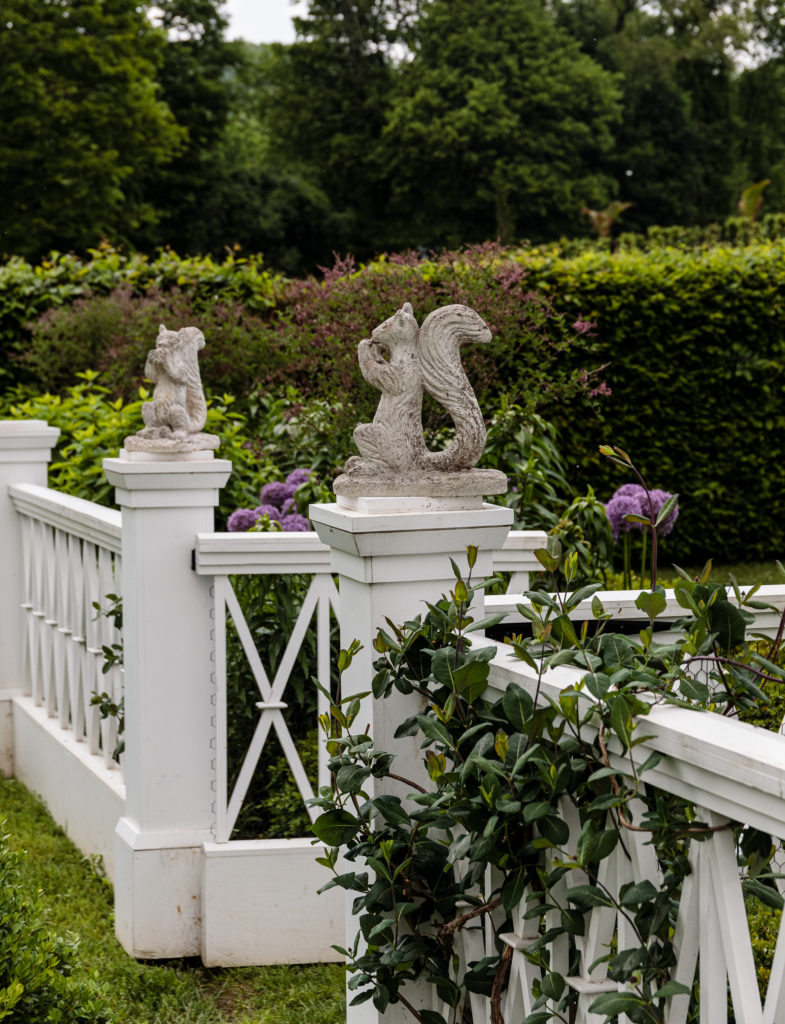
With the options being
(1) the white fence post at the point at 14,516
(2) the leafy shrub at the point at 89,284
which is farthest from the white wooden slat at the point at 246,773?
(2) the leafy shrub at the point at 89,284

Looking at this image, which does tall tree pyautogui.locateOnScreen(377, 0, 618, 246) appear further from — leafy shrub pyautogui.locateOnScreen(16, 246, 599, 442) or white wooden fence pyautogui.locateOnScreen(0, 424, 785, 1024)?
white wooden fence pyautogui.locateOnScreen(0, 424, 785, 1024)

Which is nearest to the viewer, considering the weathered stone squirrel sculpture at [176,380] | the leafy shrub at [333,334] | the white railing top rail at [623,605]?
the white railing top rail at [623,605]

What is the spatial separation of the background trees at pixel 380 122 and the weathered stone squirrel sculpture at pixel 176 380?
2465cm

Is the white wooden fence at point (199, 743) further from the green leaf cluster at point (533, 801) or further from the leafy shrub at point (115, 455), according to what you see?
the leafy shrub at point (115, 455)

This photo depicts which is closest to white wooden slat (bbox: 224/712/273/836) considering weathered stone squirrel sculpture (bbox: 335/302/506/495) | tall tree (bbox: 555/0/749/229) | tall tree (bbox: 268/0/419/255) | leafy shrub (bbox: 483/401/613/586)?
leafy shrub (bbox: 483/401/613/586)

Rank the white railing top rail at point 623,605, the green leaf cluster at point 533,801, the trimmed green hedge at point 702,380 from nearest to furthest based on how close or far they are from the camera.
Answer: the green leaf cluster at point 533,801
the white railing top rail at point 623,605
the trimmed green hedge at point 702,380

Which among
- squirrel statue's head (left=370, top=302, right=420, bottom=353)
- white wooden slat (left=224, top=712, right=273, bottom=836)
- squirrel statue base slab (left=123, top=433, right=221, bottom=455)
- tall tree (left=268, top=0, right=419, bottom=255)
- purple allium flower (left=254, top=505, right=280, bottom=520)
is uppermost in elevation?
tall tree (left=268, top=0, right=419, bottom=255)

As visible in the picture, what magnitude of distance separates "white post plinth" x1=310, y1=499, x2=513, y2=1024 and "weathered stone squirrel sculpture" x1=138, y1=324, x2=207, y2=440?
181 centimetres

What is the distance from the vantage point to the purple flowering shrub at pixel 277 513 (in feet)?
15.9

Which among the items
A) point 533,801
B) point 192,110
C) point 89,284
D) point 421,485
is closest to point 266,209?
point 192,110

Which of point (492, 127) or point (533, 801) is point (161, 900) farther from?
point (492, 127)

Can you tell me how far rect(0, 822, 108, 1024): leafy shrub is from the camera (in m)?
2.13

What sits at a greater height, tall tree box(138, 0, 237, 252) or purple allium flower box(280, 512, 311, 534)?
tall tree box(138, 0, 237, 252)

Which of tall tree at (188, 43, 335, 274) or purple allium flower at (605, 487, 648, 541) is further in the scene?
tall tree at (188, 43, 335, 274)
